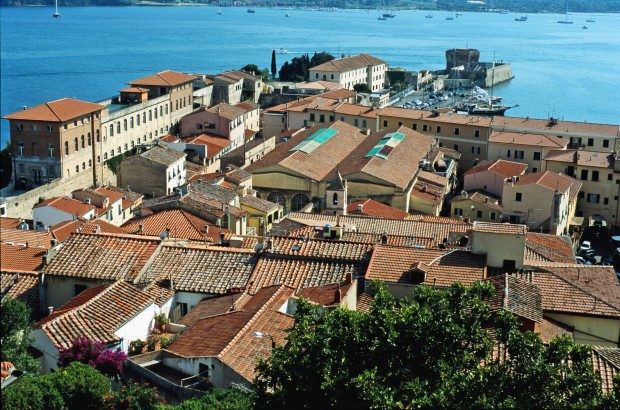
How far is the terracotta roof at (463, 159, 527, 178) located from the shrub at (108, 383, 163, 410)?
23848 millimetres

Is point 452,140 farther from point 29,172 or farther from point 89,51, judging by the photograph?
point 89,51

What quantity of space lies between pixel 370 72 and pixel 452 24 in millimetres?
120621

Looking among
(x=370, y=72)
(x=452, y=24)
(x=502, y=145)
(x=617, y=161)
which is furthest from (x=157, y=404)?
(x=452, y=24)

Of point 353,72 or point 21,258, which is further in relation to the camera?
point 353,72

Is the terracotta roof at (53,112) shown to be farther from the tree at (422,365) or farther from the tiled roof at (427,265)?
the tree at (422,365)

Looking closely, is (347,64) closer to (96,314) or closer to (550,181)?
(550,181)

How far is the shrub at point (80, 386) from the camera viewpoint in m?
8.49

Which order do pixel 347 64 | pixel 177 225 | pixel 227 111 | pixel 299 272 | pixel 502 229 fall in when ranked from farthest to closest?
1. pixel 347 64
2. pixel 227 111
3. pixel 177 225
4. pixel 502 229
5. pixel 299 272

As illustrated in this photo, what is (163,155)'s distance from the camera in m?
30.1

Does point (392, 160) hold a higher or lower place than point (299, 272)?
lower

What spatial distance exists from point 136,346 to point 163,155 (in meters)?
19.7

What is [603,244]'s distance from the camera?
29781 mm

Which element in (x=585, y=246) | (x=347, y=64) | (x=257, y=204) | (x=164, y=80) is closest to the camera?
(x=257, y=204)

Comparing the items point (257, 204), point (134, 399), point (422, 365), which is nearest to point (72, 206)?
point (257, 204)
